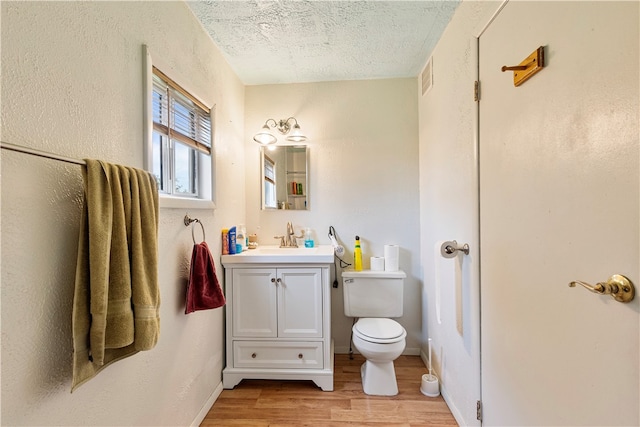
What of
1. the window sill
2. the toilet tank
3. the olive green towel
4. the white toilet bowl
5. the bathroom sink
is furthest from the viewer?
the toilet tank

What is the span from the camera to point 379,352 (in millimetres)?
1724

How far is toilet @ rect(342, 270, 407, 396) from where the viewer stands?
68.7 inches

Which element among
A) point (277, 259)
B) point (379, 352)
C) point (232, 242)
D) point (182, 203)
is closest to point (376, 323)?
point (379, 352)

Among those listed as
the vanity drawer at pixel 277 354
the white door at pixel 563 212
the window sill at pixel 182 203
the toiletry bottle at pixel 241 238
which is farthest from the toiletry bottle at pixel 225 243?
the white door at pixel 563 212

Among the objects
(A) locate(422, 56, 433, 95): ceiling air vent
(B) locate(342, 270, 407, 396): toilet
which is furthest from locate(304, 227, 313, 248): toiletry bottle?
(A) locate(422, 56, 433, 95): ceiling air vent

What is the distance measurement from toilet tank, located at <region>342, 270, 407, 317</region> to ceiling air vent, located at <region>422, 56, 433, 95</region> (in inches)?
58.6

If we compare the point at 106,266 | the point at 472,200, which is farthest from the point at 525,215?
the point at 106,266

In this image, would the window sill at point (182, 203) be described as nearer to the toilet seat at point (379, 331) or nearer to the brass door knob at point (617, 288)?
the toilet seat at point (379, 331)

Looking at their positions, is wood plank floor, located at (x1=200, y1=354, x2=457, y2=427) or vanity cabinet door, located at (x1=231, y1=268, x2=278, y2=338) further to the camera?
vanity cabinet door, located at (x1=231, y1=268, x2=278, y2=338)

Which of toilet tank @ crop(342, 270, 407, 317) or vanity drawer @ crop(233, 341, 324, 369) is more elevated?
toilet tank @ crop(342, 270, 407, 317)

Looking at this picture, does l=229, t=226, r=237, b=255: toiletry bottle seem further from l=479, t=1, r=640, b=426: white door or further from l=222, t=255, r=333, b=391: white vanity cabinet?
l=479, t=1, r=640, b=426: white door

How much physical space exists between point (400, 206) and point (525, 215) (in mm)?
1377

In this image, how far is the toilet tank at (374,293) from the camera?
6.94ft

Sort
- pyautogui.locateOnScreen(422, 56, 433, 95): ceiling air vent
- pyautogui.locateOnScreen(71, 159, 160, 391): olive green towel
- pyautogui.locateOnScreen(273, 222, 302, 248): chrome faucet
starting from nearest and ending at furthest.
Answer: pyautogui.locateOnScreen(71, 159, 160, 391): olive green towel < pyautogui.locateOnScreen(422, 56, 433, 95): ceiling air vent < pyautogui.locateOnScreen(273, 222, 302, 248): chrome faucet
